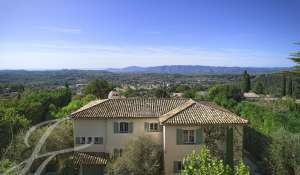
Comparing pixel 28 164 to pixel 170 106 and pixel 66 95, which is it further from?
pixel 66 95

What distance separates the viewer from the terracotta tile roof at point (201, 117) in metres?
27.1

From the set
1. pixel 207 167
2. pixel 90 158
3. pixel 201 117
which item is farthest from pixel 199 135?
pixel 207 167

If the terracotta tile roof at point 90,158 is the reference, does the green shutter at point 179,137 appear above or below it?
above

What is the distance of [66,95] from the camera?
75.5 meters

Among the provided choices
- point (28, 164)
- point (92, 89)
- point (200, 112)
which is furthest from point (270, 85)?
point (28, 164)

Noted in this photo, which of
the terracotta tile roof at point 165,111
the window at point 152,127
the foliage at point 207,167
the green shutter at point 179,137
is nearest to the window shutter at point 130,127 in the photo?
the terracotta tile roof at point 165,111

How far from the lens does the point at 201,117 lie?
1101 inches

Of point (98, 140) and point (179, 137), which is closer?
point (179, 137)

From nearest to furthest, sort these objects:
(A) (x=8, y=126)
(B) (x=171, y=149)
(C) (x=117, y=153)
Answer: (B) (x=171, y=149), (C) (x=117, y=153), (A) (x=8, y=126)

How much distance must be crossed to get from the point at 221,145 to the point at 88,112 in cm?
1171

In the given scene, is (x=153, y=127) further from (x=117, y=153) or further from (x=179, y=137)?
(x=117, y=153)

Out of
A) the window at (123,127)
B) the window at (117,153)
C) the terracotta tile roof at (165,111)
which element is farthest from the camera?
the window at (123,127)

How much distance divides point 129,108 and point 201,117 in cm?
696

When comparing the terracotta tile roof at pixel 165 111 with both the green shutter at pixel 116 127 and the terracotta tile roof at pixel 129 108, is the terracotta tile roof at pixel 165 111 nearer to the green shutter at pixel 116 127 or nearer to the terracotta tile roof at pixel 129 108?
the terracotta tile roof at pixel 129 108
